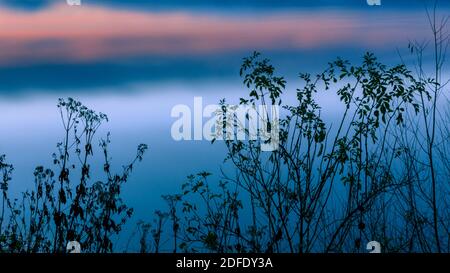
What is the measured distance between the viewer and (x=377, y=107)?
5422 mm

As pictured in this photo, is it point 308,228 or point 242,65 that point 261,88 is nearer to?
point 242,65

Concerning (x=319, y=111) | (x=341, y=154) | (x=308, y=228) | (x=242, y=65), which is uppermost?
(x=242, y=65)

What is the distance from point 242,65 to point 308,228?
1.57 meters

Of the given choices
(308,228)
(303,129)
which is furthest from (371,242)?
(303,129)

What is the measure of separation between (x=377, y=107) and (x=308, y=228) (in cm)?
124

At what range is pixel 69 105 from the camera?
Result: 5.47 meters
